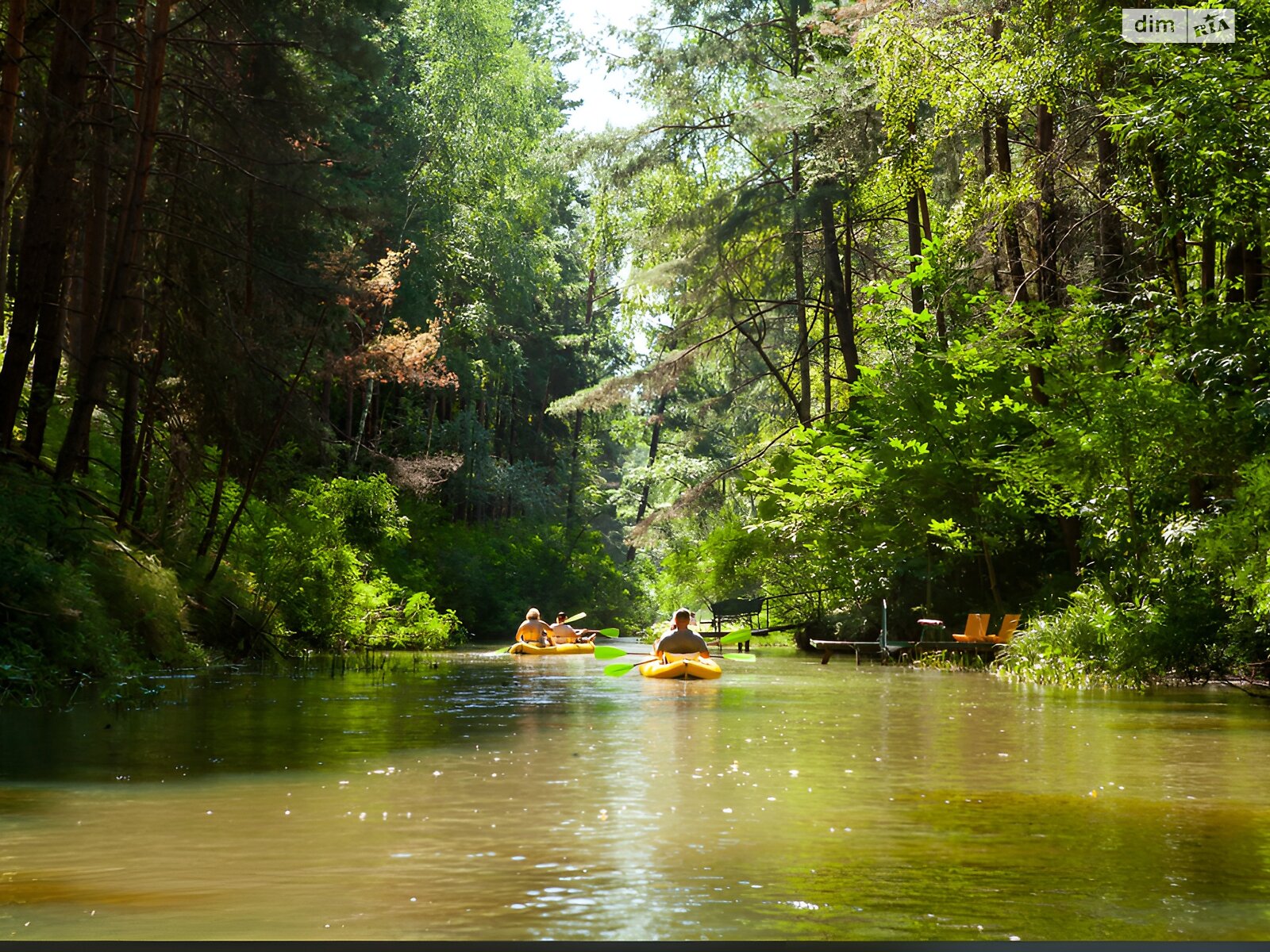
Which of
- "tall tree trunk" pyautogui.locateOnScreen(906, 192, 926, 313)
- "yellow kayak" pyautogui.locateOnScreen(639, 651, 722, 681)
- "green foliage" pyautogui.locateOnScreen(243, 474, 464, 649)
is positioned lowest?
"yellow kayak" pyautogui.locateOnScreen(639, 651, 722, 681)

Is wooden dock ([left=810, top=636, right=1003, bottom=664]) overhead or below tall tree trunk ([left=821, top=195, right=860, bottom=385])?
below

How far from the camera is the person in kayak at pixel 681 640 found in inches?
842

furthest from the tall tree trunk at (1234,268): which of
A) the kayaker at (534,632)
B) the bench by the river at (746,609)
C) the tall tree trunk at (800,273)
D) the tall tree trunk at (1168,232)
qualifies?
the kayaker at (534,632)

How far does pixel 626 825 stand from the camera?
24.6 feet

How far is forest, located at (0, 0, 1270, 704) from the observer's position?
58.0 feet

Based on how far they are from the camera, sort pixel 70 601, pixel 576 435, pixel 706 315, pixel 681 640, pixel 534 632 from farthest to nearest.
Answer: pixel 576 435 → pixel 706 315 → pixel 534 632 → pixel 681 640 → pixel 70 601

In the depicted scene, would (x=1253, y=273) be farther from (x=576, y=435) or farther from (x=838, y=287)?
(x=576, y=435)

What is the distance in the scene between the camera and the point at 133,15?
22.0 m

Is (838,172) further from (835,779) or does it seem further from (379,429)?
(835,779)

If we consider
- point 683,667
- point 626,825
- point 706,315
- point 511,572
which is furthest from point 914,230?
point 626,825

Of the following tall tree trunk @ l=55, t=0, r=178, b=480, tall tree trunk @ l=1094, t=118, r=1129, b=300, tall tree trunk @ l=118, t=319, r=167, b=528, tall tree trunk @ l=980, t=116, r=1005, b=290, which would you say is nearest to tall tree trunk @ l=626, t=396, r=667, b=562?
tall tree trunk @ l=980, t=116, r=1005, b=290

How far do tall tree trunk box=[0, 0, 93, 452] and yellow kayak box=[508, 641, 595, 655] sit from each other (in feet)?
46.1

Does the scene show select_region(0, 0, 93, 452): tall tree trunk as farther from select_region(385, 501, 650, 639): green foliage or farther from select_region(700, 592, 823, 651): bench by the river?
select_region(385, 501, 650, 639): green foliage

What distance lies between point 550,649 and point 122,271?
1525 centimetres
